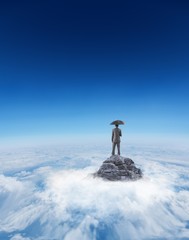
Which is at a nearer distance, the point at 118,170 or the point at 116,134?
the point at 118,170

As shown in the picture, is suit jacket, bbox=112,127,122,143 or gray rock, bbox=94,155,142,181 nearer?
gray rock, bbox=94,155,142,181

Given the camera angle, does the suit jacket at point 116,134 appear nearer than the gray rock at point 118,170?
No

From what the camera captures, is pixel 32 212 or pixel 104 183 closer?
pixel 32 212

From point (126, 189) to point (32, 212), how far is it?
33.0 ft

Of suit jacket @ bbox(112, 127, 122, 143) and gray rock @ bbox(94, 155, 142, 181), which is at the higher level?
suit jacket @ bbox(112, 127, 122, 143)

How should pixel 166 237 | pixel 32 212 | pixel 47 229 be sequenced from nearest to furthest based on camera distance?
1. pixel 166 237
2. pixel 47 229
3. pixel 32 212

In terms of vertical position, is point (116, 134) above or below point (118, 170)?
above

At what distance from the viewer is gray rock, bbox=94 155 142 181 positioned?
19375 millimetres

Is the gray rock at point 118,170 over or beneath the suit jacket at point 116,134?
beneath

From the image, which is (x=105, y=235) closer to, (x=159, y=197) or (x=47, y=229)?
(x=47, y=229)

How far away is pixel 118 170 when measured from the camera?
19.6m

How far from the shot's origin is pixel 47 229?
14062 mm

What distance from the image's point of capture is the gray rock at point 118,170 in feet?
63.6

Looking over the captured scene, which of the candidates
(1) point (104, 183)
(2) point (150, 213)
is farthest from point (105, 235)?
(1) point (104, 183)
